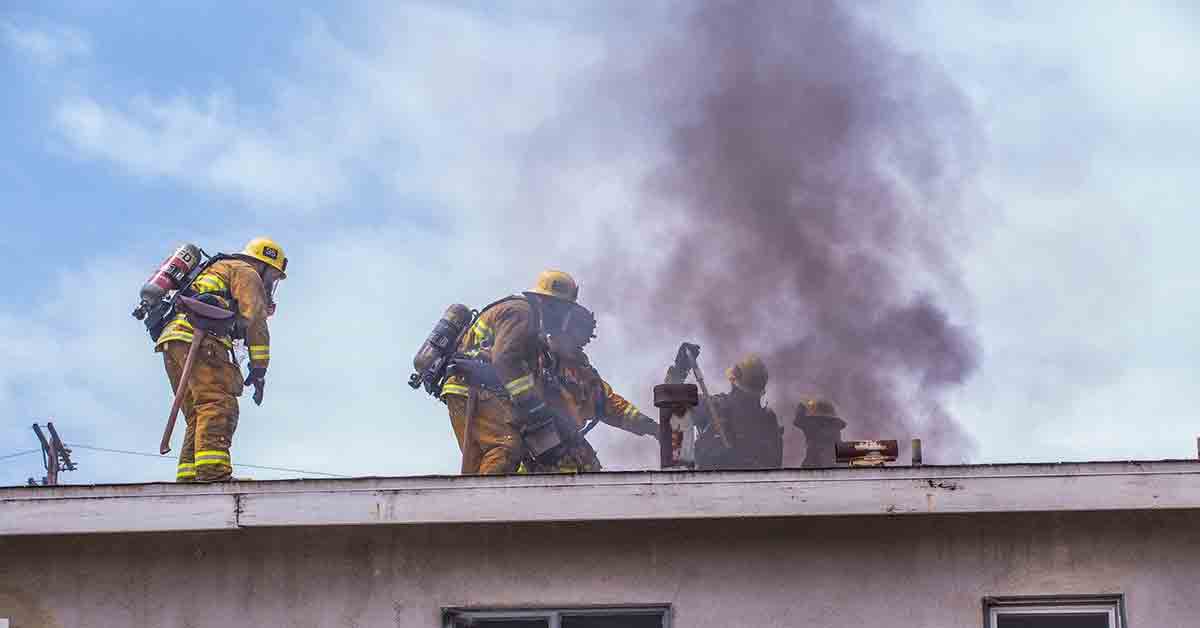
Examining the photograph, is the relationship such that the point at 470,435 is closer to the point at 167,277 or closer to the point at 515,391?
the point at 515,391

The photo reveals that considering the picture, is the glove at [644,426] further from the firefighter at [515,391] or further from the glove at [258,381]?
the glove at [258,381]

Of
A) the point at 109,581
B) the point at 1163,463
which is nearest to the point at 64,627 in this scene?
the point at 109,581

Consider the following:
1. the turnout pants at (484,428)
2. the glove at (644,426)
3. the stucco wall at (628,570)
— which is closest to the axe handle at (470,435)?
the turnout pants at (484,428)

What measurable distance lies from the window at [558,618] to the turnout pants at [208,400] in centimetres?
407

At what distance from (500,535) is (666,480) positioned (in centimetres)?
75

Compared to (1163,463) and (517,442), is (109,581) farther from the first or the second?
(517,442)

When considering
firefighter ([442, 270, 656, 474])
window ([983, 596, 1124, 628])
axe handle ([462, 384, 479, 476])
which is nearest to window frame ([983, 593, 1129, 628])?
window ([983, 596, 1124, 628])

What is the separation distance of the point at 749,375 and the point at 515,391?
2.84 meters

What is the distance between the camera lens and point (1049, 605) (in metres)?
7.20

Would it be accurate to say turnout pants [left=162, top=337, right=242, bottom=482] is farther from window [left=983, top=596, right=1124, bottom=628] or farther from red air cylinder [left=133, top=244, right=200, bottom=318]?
window [left=983, top=596, right=1124, bottom=628]

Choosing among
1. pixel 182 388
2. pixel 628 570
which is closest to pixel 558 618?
pixel 628 570

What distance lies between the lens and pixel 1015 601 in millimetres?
7207

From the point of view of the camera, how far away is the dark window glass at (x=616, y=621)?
7.33 metres

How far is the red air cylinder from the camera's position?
38.2 ft
